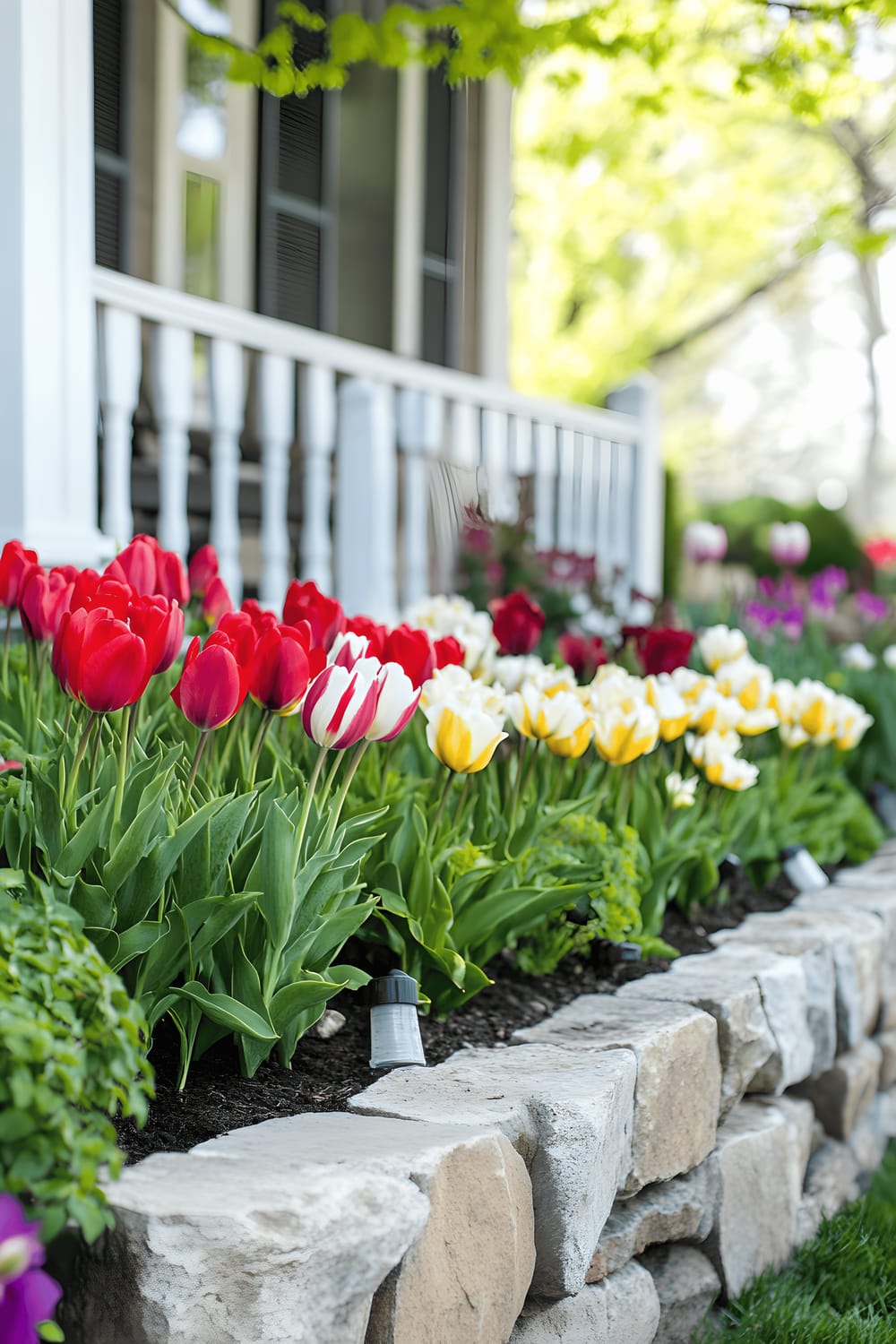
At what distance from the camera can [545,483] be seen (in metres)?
5.06

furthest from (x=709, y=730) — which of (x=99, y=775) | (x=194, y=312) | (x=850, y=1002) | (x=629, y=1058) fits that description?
(x=194, y=312)

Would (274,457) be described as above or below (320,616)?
above

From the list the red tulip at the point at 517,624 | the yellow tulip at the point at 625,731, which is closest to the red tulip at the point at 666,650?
the red tulip at the point at 517,624

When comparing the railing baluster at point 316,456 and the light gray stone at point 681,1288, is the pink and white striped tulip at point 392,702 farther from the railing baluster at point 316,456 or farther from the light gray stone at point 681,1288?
the railing baluster at point 316,456

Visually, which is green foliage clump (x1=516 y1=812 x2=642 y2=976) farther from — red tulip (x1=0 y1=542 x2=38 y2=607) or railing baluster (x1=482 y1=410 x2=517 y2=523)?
railing baluster (x1=482 y1=410 x2=517 y2=523)

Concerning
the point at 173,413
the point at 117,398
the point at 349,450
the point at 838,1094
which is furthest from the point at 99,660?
the point at 349,450

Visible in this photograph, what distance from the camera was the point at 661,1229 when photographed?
1.82 m

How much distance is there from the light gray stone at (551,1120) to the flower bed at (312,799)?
0.53ft

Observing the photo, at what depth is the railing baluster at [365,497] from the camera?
159 inches

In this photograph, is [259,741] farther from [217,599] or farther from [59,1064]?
[59,1064]

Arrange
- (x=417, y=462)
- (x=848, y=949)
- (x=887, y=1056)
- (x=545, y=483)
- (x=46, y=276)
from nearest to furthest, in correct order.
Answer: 1. (x=848, y=949)
2. (x=46, y=276)
3. (x=887, y=1056)
4. (x=417, y=462)
5. (x=545, y=483)

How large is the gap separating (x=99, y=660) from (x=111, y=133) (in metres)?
4.18

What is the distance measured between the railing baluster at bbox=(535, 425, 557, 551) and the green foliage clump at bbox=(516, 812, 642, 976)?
9.78 ft

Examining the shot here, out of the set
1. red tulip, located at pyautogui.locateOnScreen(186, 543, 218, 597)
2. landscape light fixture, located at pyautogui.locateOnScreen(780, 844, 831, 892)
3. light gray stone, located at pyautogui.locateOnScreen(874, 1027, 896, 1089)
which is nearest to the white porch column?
red tulip, located at pyautogui.locateOnScreen(186, 543, 218, 597)
